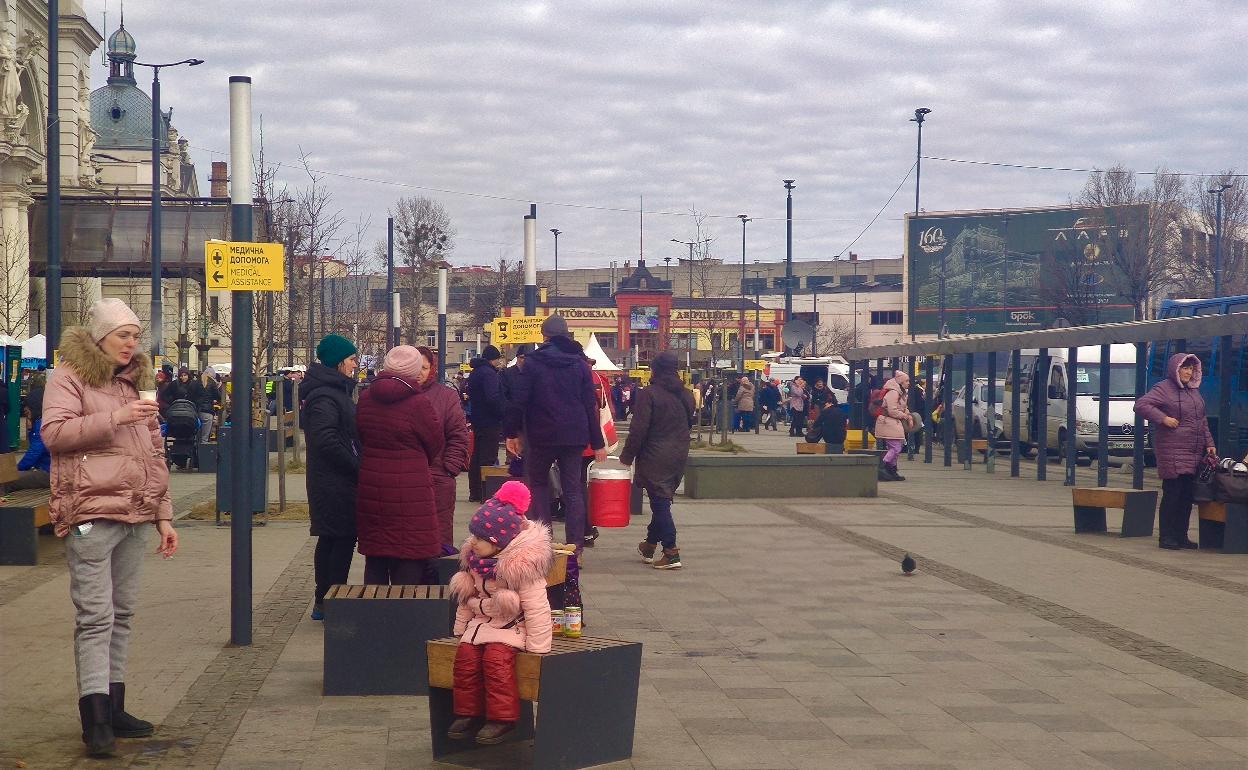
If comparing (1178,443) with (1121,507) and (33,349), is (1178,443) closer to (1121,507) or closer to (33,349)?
(1121,507)

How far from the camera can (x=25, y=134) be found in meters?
47.7

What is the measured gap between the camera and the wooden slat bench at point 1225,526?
14047 mm

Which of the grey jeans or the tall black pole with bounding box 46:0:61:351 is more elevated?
the tall black pole with bounding box 46:0:61:351

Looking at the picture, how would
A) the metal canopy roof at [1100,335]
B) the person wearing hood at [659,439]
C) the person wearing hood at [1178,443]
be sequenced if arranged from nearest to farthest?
the person wearing hood at [659,439], the person wearing hood at [1178,443], the metal canopy roof at [1100,335]

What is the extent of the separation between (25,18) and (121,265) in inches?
358

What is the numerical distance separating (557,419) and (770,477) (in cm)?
889

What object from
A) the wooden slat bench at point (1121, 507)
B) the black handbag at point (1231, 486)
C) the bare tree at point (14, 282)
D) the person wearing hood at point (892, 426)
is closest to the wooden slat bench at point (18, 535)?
the wooden slat bench at point (1121, 507)

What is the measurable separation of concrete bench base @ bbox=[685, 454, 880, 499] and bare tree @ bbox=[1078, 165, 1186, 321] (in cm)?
3975

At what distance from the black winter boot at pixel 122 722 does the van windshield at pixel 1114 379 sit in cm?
2696

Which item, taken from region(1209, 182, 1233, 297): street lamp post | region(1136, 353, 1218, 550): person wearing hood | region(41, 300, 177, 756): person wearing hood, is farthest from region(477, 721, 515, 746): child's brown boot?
region(1209, 182, 1233, 297): street lamp post

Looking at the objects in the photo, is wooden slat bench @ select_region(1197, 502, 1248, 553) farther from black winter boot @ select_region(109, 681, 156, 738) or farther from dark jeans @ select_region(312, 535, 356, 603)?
black winter boot @ select_region(109, 681, 156, 738)

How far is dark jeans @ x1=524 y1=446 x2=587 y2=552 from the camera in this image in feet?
36.2

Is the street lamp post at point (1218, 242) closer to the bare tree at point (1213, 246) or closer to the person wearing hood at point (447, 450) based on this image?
the bare tree at point (1213, 246)

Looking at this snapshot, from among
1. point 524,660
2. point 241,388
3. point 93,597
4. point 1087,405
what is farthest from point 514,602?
point 1087,405
